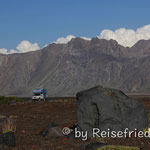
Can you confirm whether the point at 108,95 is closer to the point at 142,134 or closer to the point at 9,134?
the point at 142,134

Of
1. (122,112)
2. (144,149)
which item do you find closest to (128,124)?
(122,112)

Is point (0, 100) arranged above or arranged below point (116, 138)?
above

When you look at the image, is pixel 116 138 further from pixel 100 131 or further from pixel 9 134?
pixel 9 134

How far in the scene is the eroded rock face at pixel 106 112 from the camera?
17.0m

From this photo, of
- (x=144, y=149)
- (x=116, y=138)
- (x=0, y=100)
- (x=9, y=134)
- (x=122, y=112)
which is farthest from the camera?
(x=0, y=100)

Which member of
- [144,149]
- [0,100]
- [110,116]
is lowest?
[144,149]

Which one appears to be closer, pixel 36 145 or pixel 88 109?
pixel 36 145

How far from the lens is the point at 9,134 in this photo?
46.6 feet

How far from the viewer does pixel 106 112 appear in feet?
55.7

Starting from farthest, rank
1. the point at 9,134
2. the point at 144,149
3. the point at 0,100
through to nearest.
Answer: the point at 0,100 → the point at 9,134 → the point at 144,149

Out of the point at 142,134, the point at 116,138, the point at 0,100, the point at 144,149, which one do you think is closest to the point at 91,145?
the point at 144,149

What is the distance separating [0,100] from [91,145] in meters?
44.0

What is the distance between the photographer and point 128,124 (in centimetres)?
1734

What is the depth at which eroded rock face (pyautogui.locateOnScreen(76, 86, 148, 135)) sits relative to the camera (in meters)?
17.0
